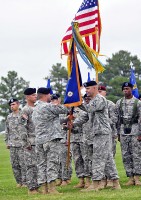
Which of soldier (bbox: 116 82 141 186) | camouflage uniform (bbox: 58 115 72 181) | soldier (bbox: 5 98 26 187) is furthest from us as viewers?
soldier (bbox: 5 98 26 187)

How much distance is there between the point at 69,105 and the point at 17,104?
386 centimetres

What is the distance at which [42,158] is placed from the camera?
516 inches

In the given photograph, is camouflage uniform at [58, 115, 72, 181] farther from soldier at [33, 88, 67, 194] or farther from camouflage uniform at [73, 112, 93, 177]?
soldier at [33, 88, 67, 194]

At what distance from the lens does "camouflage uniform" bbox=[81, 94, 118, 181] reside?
13.0 metres

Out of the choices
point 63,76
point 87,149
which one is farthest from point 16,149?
point 63,76

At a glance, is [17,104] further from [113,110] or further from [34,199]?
[34,199]

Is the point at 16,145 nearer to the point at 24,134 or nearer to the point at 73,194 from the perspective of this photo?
the point at 24,134

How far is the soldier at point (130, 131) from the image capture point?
48.1 feet

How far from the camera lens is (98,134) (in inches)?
520

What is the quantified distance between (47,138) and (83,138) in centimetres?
188

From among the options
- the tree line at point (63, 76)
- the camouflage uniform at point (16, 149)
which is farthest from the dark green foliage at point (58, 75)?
the camouflage uniform at point (16, 149)

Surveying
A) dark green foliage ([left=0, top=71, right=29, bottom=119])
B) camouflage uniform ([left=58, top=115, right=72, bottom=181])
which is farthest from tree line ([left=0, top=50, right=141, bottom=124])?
camouflage uniform ([left=58, top=115, right=72, bottom=181])

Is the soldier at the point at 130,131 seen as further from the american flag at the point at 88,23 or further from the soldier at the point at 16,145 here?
the soldier at the point at 16,145

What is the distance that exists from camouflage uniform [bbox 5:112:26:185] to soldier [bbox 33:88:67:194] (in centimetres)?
299
